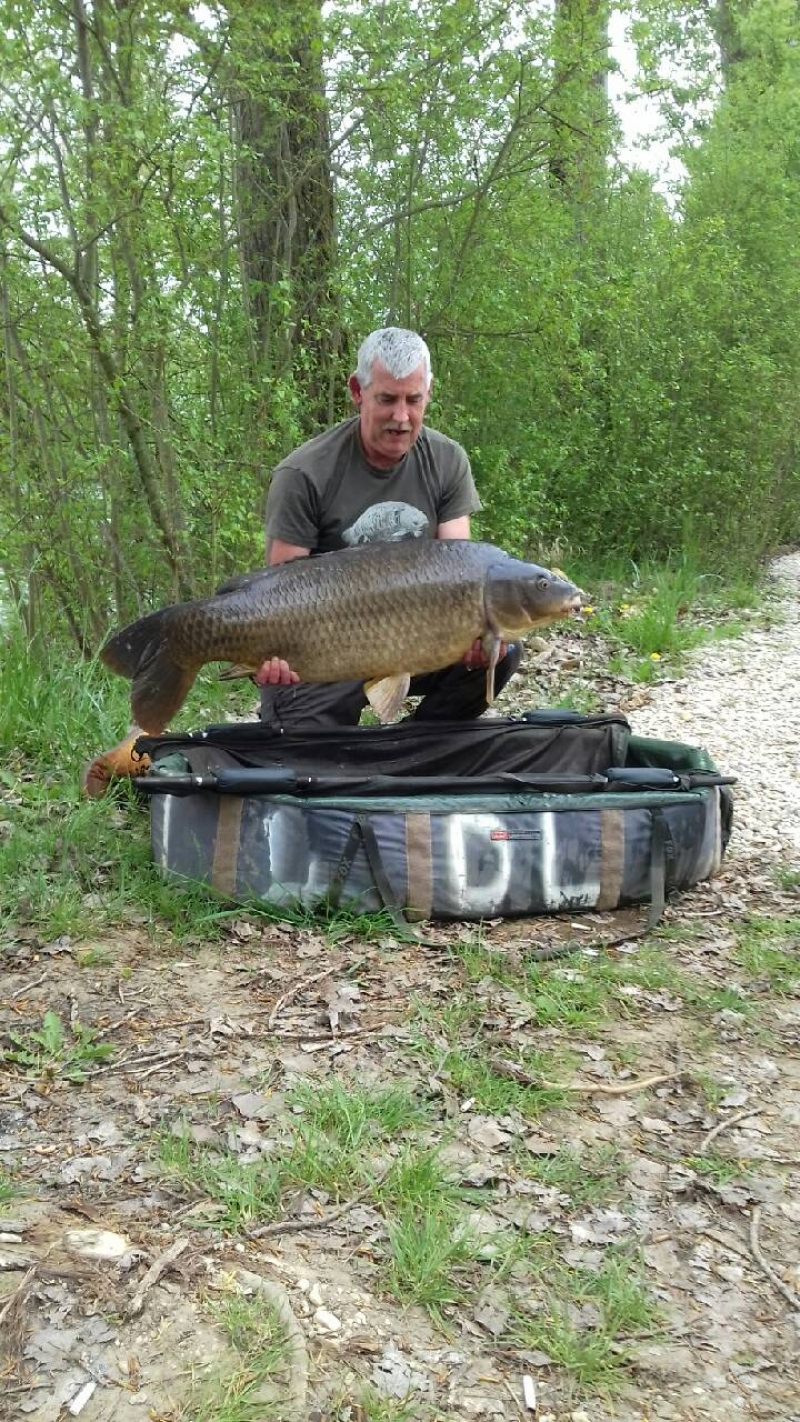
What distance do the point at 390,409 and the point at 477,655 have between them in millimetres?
624

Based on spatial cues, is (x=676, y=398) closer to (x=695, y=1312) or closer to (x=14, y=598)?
(x=14, y=598)

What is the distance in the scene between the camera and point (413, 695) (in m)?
3.46

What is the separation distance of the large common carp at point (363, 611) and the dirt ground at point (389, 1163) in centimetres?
62

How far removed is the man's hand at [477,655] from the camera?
286 cm

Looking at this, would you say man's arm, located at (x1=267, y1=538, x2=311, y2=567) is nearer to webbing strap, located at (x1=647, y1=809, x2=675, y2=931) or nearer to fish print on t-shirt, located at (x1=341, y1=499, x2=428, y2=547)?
fish print on t-shirt, located at (x1=341, y1=499, x2=428, y2=547)

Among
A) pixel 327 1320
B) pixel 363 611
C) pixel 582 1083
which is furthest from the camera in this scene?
pixel 363 611

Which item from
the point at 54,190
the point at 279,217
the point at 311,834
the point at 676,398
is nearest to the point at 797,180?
the point at 676,398

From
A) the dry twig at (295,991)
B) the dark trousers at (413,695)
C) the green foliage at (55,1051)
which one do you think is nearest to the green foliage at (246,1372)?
the green foliage at (55,1051)

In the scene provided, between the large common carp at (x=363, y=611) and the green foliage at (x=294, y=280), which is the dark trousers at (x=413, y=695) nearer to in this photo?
the large common carp at (x=363, y=611)

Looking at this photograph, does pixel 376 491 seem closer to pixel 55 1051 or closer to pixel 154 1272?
pixel 55 1051

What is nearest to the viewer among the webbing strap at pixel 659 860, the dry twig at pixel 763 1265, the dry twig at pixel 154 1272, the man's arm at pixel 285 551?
the dry twig at pixel 154 1272

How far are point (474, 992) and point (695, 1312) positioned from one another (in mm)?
862

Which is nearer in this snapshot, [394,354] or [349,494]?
[394,354]

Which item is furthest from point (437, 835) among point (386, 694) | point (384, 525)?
point (384, 525)
